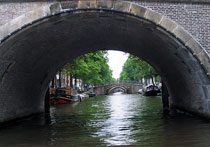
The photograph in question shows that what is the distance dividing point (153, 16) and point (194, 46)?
1823 mm

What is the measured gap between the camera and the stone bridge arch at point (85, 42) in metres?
9.79

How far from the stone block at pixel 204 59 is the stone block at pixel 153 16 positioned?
6.32ft

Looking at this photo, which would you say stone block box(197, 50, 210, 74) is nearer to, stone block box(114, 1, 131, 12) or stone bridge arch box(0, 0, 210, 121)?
stone bridge arch box(0, 0, 210, 121)

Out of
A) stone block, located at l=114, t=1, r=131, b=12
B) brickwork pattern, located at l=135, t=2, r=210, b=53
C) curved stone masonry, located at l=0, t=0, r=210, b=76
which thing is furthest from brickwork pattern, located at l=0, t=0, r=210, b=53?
stone block, located at l=114, t=1, r=131, b=12

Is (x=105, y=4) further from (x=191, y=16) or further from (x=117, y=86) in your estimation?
(x=117, y=86)

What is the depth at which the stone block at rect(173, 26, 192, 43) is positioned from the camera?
32.9 ft

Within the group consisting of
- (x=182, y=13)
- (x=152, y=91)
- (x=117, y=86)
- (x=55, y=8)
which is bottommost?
(x=152, y=91)

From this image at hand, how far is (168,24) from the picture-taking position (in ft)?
32.7

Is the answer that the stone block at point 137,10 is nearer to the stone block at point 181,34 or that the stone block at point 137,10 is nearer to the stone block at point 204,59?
the stone block at point 181,34

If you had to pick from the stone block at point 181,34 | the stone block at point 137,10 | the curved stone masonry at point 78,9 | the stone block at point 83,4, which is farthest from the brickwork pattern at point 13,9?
the stone block at point 181,34

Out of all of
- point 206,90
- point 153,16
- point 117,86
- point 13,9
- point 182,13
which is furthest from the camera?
point 117,86

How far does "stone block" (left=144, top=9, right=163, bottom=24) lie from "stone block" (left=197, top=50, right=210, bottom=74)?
6.32ft

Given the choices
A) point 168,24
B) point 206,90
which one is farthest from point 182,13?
point 206,90

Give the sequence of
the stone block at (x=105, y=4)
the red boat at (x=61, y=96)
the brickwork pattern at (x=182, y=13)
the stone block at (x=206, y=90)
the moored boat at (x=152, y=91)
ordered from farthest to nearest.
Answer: the moored boat at (x=152, y=91), the red boat at (x=61, y=96), the stone block at (x=206, y=90), the brickwork pattern at (x=182, y=13), the stone block at (x=105, y=4)
